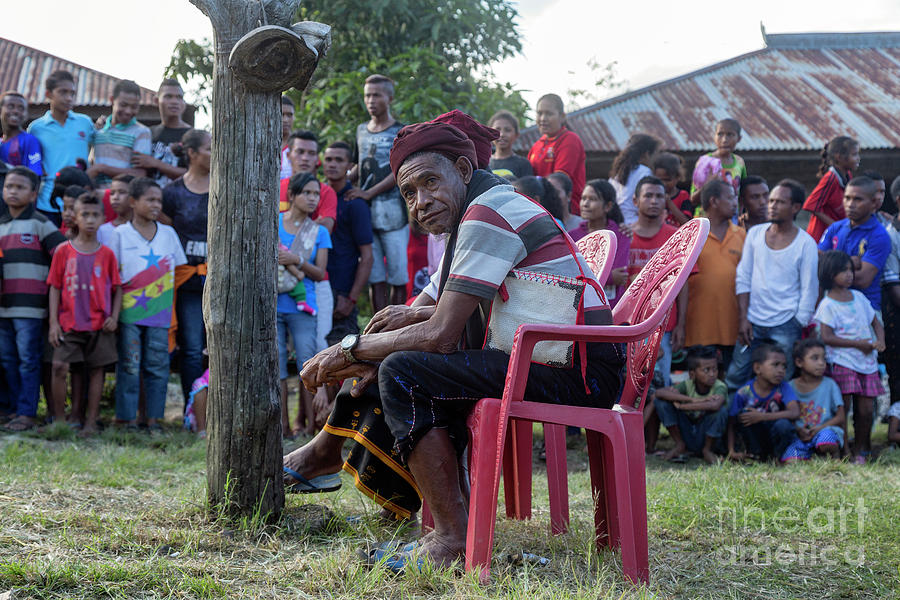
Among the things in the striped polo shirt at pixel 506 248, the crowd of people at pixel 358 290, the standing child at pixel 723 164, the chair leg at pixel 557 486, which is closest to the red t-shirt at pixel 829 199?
the crowd of people at pixel 358 290

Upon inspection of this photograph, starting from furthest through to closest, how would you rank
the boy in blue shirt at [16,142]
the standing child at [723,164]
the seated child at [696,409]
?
1. the standing child at [723,164]
2. the boy in blue shirt at [16,142]
3. the seated child at [696,409]

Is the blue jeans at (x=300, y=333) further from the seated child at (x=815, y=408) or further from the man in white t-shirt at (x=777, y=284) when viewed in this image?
the seated child at (x=815, y=408)

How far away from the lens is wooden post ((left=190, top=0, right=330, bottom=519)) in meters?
3.24

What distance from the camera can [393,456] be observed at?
10.0 ft

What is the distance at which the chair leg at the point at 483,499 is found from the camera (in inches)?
102

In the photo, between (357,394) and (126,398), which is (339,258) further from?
(357,394)

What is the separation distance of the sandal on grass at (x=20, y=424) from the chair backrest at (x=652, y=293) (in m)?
4.38

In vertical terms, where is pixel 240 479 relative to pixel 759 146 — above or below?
below

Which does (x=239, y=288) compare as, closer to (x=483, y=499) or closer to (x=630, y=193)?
(x=483, y=499)

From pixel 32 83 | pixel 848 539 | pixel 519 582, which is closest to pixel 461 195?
pixel 519 582

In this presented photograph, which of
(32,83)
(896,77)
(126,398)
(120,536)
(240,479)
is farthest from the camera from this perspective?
(896,77)

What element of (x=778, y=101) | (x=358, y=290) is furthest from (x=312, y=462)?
(x=778, y=101)

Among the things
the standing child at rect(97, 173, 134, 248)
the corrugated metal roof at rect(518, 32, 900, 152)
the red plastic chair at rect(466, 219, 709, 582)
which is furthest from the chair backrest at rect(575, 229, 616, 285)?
the corrugated metal roof at rect(518, 32, 900, 152)

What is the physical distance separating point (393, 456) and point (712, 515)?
1.46 metres
